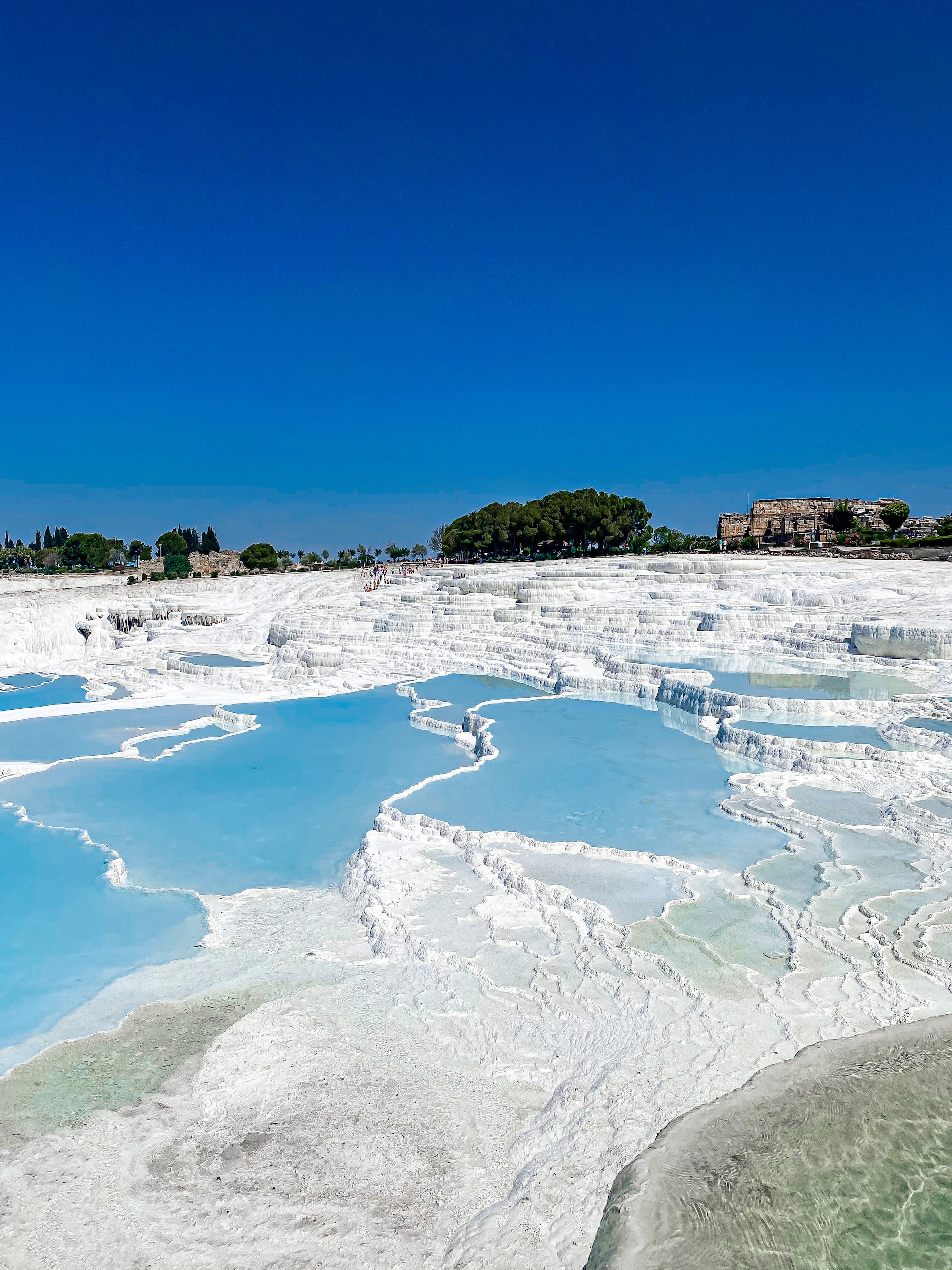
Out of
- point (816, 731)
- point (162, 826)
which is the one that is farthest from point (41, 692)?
point (816, 731)

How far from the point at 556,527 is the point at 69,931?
127 feet

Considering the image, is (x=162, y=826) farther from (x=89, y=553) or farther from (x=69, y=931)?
(x=89, y=553)

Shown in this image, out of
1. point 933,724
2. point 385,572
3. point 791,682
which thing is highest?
point 385,572

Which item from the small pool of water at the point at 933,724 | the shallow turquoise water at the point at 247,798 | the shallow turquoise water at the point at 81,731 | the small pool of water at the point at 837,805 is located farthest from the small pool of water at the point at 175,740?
the small pool of water at the point at 933,724

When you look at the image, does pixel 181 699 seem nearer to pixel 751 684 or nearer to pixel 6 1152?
pixel 751 684

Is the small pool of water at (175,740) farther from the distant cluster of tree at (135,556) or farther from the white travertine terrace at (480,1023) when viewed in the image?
the distant cluster of tree at (135,556)

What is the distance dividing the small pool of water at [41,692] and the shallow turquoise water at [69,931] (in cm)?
841

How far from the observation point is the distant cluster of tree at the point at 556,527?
43750 mm

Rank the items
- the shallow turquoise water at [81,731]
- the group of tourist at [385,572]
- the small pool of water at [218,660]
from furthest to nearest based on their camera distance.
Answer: the group of tourist at [385,572] → the small pool of water at [218,660] → the shallow turquoise water at [81,731]

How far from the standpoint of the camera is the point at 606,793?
9477 millimetres

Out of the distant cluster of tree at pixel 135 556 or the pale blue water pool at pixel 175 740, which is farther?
the distant cluster of tree at pixel 135 556

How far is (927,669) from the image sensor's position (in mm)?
14133

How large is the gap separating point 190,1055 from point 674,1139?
289 centimetres

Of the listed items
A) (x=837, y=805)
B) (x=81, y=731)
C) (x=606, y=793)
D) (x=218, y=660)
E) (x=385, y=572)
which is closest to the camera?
(x=837, y=805)
